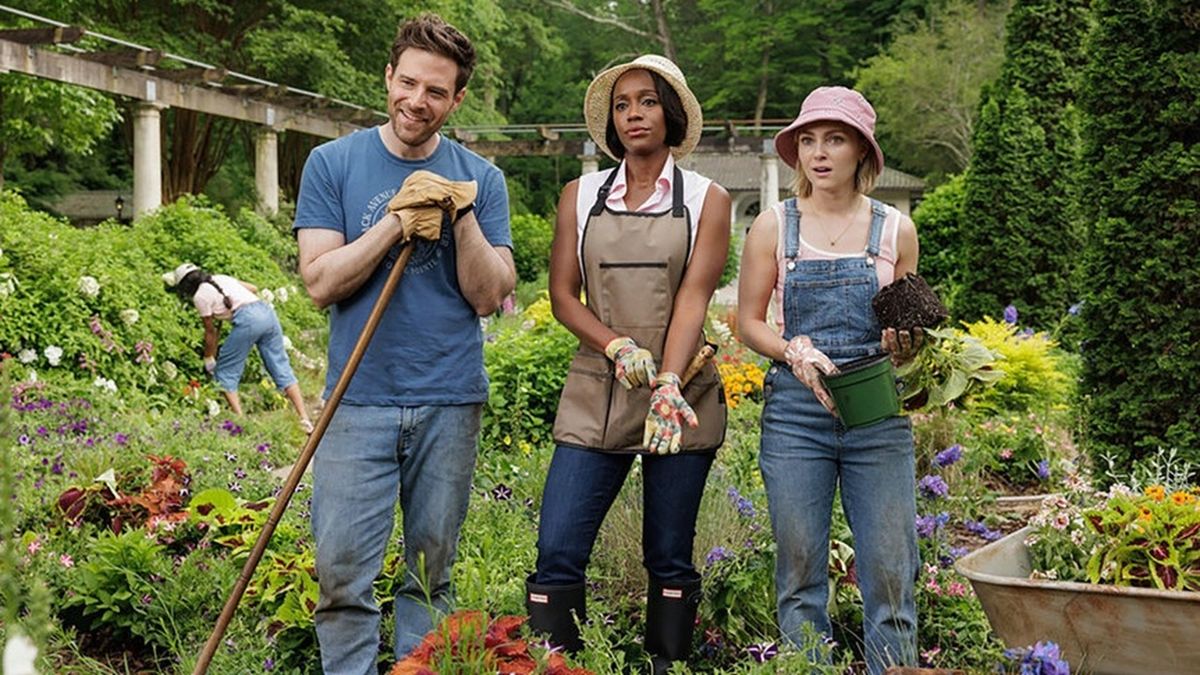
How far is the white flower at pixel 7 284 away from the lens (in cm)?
793

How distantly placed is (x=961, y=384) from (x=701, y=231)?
76 cm

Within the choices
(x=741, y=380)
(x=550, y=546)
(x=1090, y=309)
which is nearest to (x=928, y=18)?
(x=741, y=380)

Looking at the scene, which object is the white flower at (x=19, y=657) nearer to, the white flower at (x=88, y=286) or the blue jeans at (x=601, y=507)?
the blue jeans at (x=601, y=507)

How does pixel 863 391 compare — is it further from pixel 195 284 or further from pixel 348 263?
pixel 195 284

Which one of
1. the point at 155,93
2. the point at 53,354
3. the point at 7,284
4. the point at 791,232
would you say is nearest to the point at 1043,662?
the point at 791,232

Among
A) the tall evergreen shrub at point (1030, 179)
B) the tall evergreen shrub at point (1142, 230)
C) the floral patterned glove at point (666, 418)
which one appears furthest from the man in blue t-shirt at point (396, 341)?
the tall evergreen shrub at point (1030, 179)

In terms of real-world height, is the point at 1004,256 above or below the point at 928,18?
below

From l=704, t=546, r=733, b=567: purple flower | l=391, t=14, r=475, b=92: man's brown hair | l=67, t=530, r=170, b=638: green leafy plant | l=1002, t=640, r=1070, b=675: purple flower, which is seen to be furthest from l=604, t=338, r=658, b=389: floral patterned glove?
l=67, t=530, r=170, b=638: green leafy plant

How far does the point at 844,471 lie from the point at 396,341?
1.17 m

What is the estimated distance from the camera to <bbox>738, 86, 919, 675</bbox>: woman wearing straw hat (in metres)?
3.11

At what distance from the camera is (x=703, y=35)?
159 feet

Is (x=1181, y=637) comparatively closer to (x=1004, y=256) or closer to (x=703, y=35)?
(x=1004, y=256)

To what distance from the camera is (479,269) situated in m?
3.00

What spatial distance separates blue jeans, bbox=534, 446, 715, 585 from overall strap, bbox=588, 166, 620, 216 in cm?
62
